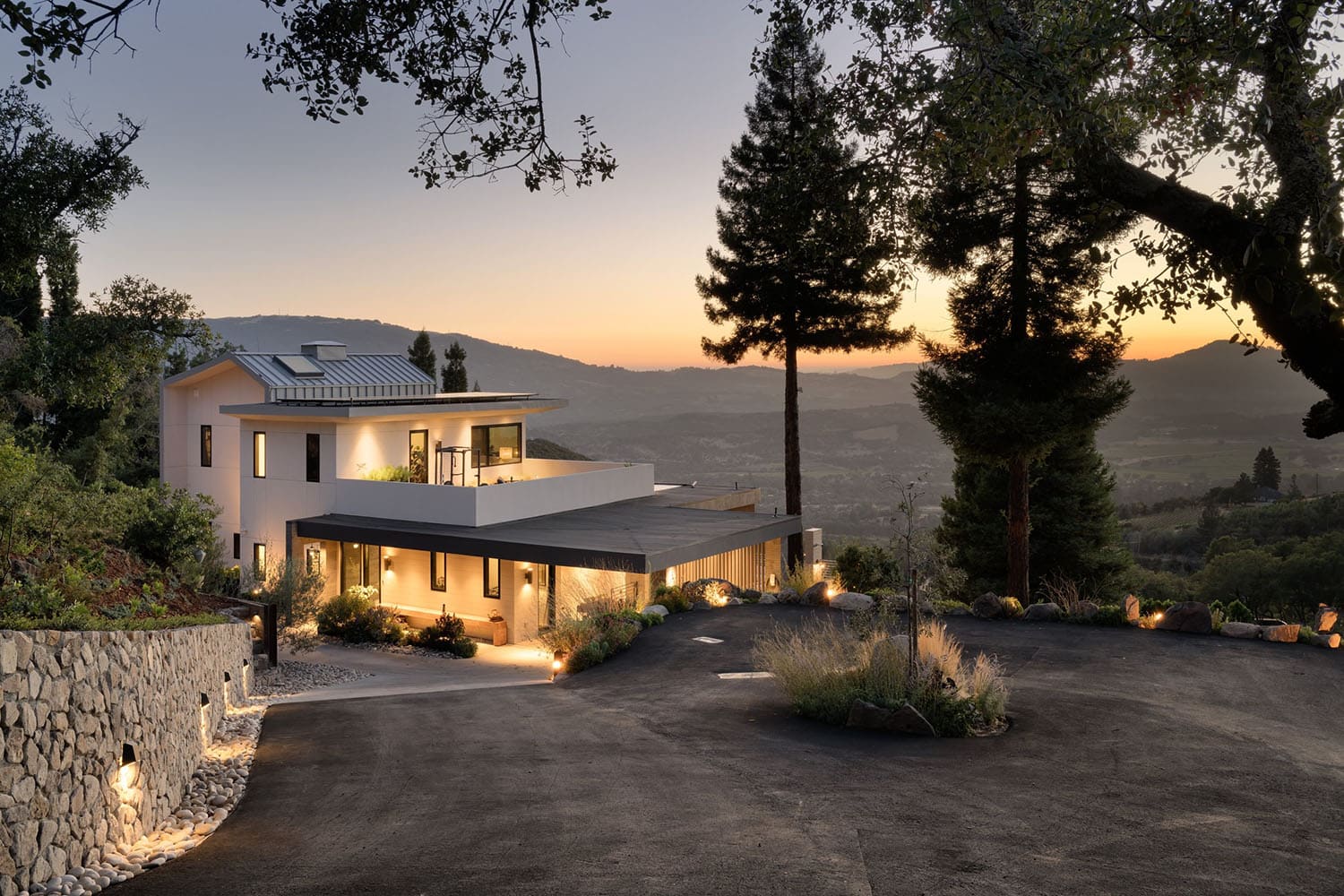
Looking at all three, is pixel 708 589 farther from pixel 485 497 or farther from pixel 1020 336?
pixel 1020 336

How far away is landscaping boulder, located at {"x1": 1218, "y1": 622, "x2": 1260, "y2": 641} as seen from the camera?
13.1 metres

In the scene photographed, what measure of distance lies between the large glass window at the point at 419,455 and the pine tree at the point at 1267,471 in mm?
45740

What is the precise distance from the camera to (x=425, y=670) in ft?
55.7

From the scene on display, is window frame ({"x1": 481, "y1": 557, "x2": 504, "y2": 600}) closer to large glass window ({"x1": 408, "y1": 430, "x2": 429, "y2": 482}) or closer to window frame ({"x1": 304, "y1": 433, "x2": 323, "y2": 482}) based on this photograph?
large glass window ({"x1": 408, "y1": 430, "x2": 429, "y2": 482})

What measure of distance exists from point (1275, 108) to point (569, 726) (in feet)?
26.2

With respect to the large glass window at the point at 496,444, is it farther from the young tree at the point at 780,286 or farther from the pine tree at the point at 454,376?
the pine tree at the point at 454,376

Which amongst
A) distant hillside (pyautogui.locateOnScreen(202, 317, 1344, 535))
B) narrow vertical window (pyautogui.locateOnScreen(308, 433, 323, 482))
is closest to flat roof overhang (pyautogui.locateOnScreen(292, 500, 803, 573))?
narrow vertical window (pyautogui.locateOnScreen(308, 433, 323, 482))

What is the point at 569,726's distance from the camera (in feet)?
31.7

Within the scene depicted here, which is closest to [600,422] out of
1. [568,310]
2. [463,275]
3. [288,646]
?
[568,310]

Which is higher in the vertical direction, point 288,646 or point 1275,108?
point 1275,108

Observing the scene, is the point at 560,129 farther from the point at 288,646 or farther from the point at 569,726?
the point at 288,646

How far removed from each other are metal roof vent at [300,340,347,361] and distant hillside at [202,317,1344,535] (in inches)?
921

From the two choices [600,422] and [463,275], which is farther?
[600,422]

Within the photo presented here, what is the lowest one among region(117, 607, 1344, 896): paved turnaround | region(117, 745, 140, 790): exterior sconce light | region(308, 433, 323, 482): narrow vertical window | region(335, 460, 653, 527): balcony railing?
region(117, 607, 1344, 896): paved turnaround
